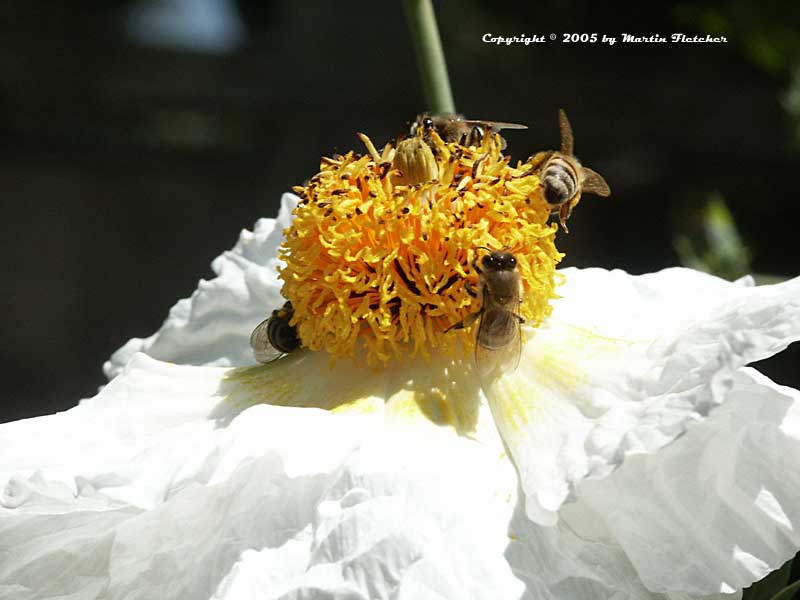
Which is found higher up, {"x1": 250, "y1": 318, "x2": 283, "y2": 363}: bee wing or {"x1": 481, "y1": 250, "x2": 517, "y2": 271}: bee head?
{"x1": 481, "y1": 250, "x2": 517, "y2": 271}: bee head

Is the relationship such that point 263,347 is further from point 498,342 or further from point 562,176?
point 562,176

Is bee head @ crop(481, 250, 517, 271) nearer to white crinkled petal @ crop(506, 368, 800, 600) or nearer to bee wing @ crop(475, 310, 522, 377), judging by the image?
bee wing @ crop(475, 310, 522, 377)

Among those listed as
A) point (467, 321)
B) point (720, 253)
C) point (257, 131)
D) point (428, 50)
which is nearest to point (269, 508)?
point (467, 321)

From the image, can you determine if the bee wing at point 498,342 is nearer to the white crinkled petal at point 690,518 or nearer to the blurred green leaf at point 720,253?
the white crinkled petal at point 690,518

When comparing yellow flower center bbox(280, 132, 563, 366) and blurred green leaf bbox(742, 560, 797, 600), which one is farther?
yellow flower center bbox(280, 132, 563, 366)

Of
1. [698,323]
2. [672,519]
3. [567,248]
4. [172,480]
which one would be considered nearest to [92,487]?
[172,480]

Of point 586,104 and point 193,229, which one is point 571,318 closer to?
point 586,104

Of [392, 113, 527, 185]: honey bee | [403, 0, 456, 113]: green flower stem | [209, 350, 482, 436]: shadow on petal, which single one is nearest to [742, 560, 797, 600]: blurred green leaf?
[209, 350, 482, 436]: shadow on petal

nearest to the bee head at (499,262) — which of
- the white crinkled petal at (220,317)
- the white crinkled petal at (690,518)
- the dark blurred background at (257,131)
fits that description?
the white crinkled petal at (690,518)
